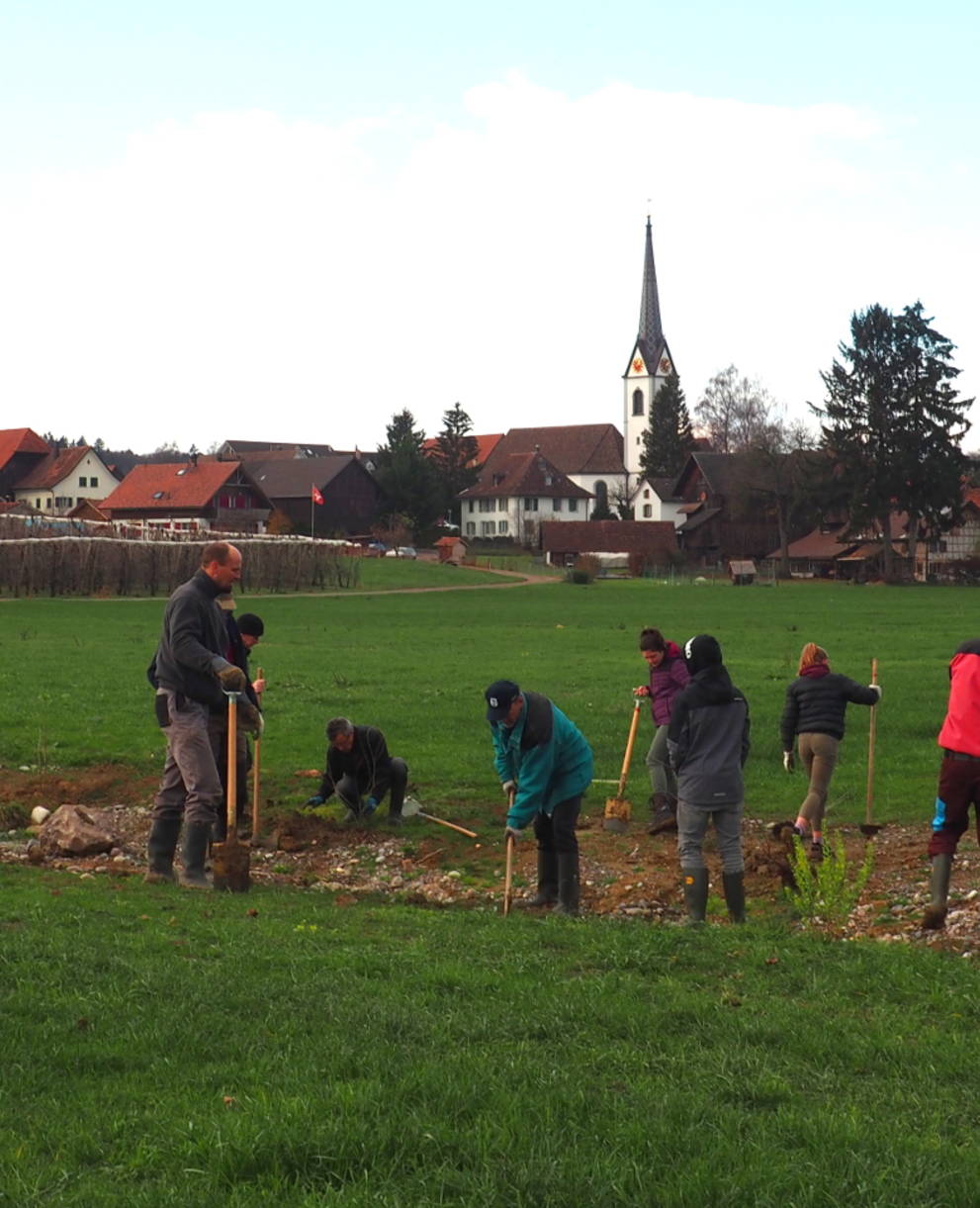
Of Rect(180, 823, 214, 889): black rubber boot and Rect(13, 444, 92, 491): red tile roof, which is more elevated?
Rect(13, 444, 92, 491): red tile roof

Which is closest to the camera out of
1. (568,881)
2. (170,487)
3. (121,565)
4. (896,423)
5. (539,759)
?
(539,759)

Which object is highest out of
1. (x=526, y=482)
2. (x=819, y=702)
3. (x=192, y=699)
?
(x=526, y=482)

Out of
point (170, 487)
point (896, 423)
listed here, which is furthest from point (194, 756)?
point (170, 487)

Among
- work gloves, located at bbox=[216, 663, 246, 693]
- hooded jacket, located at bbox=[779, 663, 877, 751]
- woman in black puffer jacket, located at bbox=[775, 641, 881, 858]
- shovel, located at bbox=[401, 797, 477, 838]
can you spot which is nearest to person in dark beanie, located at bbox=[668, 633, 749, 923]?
woman in black puffer jacket, located at bbox=[775, 641, 881, 858]

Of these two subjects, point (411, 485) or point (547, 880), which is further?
point (411, 485)

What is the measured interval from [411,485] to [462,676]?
91.2 metres

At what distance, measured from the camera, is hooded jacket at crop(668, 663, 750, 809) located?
33.1 feet

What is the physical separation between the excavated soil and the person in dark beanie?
1.86ft

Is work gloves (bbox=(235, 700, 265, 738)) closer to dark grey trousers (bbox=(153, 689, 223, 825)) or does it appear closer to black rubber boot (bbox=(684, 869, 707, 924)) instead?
dark grey trousers (bbox=(153, 689, 223, 825))

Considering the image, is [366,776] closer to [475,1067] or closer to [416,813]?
[416,813]

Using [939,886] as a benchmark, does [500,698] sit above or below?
above

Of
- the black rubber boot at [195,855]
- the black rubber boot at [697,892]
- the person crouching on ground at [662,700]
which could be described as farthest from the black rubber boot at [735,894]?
the black rubber boot at [195,855]

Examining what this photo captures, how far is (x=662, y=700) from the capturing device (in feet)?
46.9

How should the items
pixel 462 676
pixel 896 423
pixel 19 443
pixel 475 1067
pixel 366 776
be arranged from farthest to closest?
pixel 19 443
pixel 896 423
pixel 462 676
pixel 366 776
pixel 475 1067
